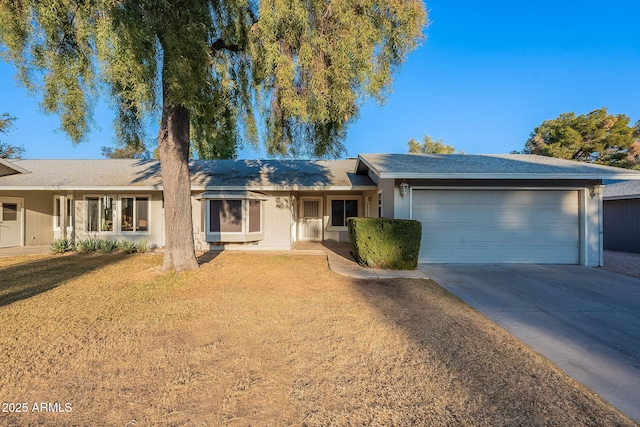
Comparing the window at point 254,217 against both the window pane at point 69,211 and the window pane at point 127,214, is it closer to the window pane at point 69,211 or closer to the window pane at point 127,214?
the window pane at point 127,214

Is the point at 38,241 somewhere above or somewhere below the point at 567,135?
below

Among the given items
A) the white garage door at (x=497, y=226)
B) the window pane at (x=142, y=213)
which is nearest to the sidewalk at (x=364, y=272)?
the white garage door at (x=497, y=226)

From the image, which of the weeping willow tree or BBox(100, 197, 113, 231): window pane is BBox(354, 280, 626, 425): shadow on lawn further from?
BBox(100, 197, 113, 231): window pane

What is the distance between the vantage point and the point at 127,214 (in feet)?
39.5

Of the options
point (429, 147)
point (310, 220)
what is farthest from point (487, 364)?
point (429, 147)

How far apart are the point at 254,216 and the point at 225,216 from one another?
42.6 inches

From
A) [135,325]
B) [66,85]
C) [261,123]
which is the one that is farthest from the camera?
[261,123]

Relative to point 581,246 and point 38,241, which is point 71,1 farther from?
point 581,246

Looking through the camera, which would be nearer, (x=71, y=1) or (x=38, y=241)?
(x=71, y=1)

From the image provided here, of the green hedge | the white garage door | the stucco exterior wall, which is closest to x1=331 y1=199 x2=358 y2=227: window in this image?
the stucco exterior wall

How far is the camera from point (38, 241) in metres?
12.8

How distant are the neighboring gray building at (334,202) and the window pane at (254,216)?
40mm

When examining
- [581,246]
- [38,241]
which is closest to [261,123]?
[581,246]

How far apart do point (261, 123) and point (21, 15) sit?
483 centimetres
